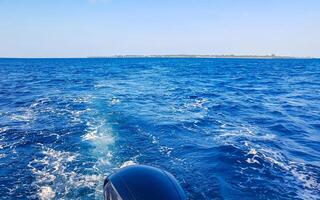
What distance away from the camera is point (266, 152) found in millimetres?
13133

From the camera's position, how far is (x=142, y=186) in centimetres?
511

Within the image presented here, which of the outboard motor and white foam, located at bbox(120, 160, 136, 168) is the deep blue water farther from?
the outboard motor

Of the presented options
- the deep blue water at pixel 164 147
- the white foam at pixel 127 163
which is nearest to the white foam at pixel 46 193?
the deep blue water at pixel 164 147

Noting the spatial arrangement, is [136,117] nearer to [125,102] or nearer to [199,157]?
[125,102]

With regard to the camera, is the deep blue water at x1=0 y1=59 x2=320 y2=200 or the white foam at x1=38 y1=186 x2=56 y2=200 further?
the deep blue water at x1=0 y1=59 x2=320 y2=200

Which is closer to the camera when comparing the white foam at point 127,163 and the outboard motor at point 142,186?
the outboard motor at point 142,186

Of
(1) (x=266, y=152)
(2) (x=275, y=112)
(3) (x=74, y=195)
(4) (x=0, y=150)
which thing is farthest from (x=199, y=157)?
(2) (x=275, y=112)

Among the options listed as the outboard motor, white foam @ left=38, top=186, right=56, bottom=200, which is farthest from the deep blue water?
the outboard motor

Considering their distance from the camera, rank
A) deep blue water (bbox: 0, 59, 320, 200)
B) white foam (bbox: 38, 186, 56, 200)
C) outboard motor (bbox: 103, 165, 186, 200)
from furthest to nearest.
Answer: deep blue water (bbox: 0, 59, 320, 200)
white foam (bbox: 38, 186, 56, 200)
outboard motor (bbox: 103, 165, 186, 200)

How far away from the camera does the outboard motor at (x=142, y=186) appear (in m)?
4.98

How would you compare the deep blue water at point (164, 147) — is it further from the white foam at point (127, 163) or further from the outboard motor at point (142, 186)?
the outboard motor at point (142, 186)

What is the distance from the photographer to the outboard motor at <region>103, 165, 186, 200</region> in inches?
196

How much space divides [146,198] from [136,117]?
14.0 metres

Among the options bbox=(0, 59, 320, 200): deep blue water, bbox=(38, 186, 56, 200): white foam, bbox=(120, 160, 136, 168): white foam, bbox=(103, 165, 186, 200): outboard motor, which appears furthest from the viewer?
bbox=(120, 160, 136, 168): white foam
